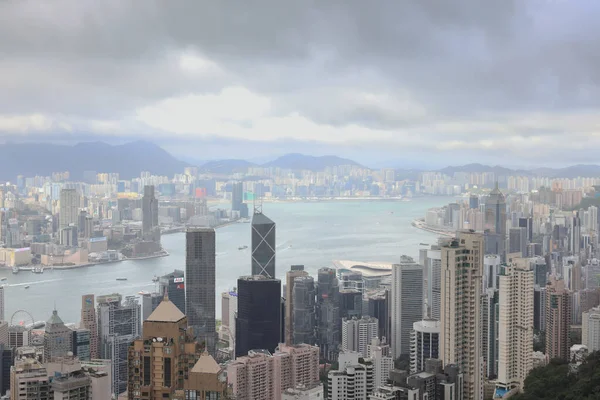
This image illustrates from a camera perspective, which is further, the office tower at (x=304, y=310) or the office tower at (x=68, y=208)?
the office tower at (x=68, y=208)

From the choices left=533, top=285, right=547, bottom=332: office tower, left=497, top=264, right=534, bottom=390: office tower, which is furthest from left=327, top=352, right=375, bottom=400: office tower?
left=533, top=285, right=547, bottom=332: office tower

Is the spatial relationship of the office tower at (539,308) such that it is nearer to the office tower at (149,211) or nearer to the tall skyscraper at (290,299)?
the tall skyscraper at (290,299)

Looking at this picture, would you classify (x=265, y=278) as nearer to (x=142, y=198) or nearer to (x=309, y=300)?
(x=309, y=300)

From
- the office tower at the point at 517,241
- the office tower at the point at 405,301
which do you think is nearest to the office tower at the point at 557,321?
the office tower at the point at 517,241

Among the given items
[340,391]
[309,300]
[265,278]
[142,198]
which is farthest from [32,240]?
[340,391]

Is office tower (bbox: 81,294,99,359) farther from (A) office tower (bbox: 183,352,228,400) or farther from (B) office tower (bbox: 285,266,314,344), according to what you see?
(A) office tower (bbox: 183,352,228,400)

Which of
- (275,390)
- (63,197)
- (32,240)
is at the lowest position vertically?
(275,390)
